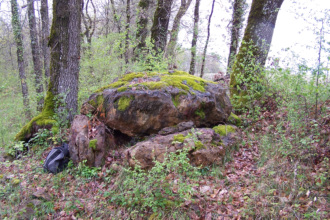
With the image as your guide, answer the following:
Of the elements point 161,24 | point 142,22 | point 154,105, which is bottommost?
point 154,105

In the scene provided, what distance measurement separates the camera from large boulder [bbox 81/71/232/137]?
4336 millimetres

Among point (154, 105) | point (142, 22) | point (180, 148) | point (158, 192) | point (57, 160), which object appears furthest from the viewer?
point (142, 22)

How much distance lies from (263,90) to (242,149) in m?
1.73

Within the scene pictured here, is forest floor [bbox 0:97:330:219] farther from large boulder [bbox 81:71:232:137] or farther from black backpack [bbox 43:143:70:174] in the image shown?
large boulder [bbox 81:71:232:137]

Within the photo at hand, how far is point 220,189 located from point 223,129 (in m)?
1.59

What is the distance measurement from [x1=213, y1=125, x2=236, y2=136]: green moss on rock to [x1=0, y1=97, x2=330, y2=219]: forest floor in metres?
0.54

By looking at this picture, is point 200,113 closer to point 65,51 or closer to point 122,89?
point 122,89

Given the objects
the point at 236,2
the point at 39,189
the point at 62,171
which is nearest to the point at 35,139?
the point at 62,171

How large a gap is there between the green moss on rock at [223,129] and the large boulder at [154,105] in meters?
0.30

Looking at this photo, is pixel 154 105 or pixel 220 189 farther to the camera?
pixel 154 105

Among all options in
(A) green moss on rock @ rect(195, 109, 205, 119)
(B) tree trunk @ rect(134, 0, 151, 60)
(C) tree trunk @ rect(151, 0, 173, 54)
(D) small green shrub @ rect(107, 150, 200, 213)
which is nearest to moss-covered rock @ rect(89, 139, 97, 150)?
(D) small green shrub @ rect(107, 150, 200, 213)

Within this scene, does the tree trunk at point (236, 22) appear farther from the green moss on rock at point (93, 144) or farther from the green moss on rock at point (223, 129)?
the green moss on rock at point (93, 144)

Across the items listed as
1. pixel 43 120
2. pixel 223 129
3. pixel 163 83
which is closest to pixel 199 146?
pixel 223 129

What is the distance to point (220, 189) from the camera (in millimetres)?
3412
